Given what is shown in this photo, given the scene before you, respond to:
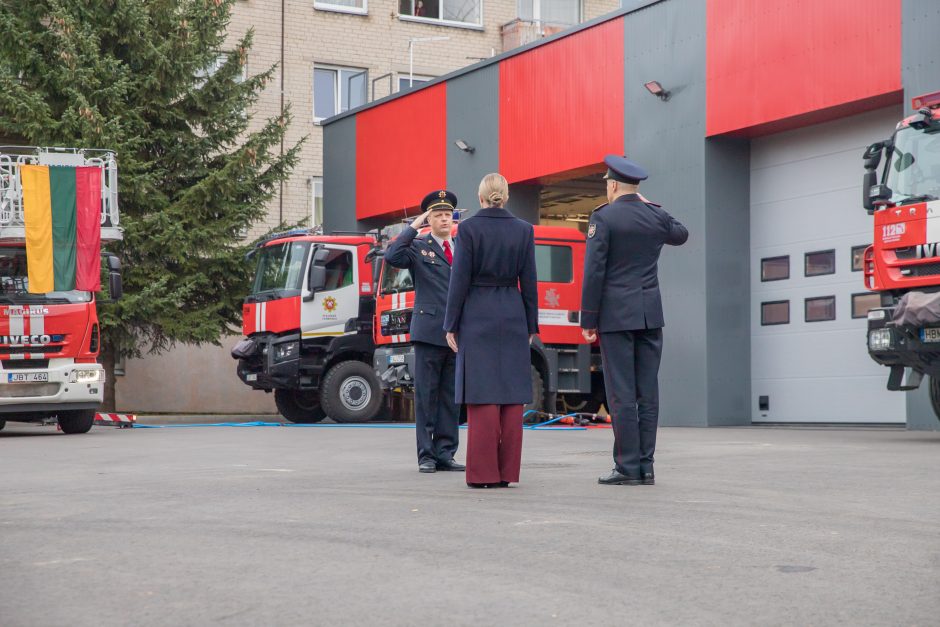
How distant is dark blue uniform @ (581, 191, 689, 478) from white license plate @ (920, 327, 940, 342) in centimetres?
509

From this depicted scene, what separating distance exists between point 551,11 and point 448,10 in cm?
289

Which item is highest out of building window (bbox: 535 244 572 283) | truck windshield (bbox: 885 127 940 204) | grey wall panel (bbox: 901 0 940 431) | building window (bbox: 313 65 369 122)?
building window (bbox: 313 65 369 122)

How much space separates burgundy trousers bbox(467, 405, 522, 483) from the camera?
833cm

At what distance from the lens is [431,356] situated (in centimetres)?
991

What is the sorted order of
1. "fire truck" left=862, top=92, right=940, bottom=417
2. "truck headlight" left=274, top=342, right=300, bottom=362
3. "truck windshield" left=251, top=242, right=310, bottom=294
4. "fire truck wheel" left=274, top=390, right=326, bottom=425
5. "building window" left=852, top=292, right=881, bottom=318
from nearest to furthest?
"fire truck" left=862, top=92, right=940, bottom=417 < "building window" left=852, top=292, right=881, bottom=318 < "truck headlight" left=274, top=342, right=300, bottom=362 < "truck windshield" left=251, top=242, right=310, bottom=294 < "fire truck wheel" left=274, top=390, right=326, bottom=425

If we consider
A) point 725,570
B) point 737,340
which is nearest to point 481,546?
point 725,570

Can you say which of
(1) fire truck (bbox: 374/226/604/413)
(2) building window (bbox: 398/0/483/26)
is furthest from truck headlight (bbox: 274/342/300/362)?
(2) building window (bbox: 398/0/483/26)

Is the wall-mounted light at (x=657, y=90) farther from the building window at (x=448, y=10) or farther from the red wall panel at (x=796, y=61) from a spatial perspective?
the building window at (x=448, y=10)

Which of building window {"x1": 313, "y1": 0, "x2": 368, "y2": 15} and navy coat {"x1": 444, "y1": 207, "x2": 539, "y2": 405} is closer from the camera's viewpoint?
navy coat {"x1": 444, "y1": 207, "x2": 539, "y2": 405}

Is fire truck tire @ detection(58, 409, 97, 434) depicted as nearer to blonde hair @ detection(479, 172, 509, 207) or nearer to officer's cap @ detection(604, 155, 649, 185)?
blonde hair @ detection(479, 172, 509, 207)

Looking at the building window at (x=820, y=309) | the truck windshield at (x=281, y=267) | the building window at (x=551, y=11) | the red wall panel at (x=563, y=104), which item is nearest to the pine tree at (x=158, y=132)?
the truck windshield at (x=281, y=267)

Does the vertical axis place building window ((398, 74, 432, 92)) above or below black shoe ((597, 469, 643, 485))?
above

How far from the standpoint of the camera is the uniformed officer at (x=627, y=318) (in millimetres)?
8484

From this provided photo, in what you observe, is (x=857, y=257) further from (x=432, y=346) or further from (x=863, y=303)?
(x=432, y=346)
